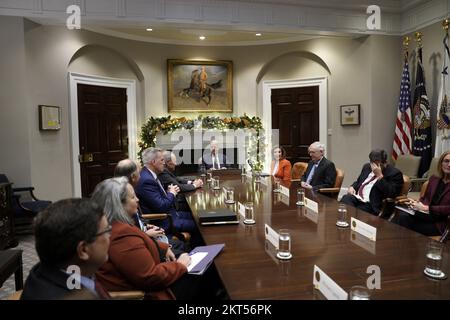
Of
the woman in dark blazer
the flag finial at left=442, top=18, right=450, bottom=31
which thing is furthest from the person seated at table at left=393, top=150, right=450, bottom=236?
the flag finial at left=442, top=18, right=450, bottom=31

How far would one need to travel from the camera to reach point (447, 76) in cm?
552

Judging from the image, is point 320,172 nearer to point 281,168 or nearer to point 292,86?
point 281,168

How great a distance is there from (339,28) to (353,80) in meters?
1.10

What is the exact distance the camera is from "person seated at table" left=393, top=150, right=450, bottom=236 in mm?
2963

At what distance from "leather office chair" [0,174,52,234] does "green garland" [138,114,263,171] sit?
2660 mm

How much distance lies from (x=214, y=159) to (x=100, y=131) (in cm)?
236

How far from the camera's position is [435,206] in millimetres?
2975

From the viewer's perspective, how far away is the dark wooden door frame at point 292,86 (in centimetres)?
750

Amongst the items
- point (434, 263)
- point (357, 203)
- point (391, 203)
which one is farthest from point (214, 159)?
point (434, 263)

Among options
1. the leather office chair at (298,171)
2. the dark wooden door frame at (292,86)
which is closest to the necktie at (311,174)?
the leather office chair at (298,171)

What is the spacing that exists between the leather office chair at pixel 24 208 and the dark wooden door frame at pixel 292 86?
496 centimetres
